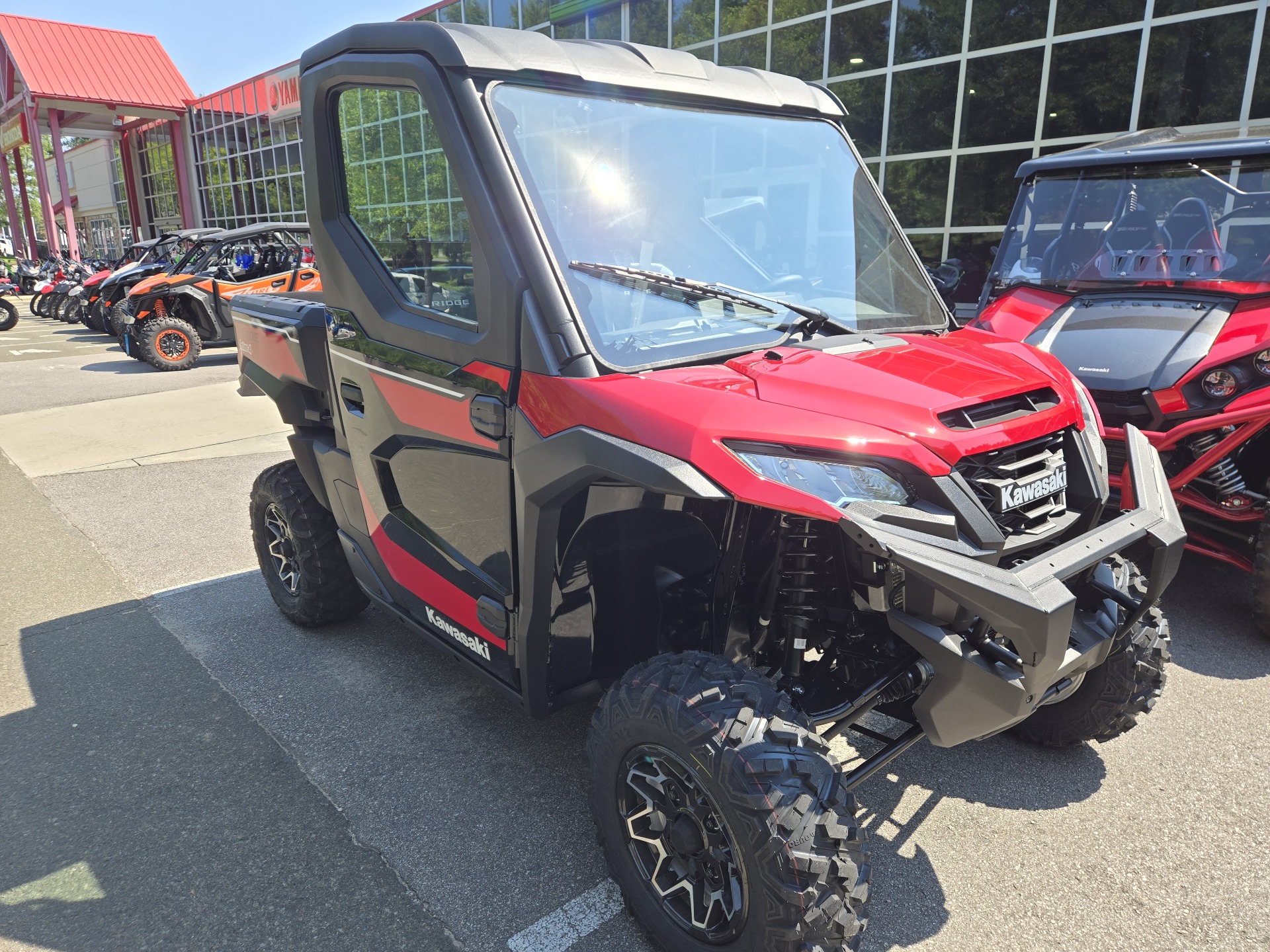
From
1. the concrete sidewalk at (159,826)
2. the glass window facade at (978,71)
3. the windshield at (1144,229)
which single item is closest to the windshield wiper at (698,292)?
the concrete sidewalk at (159,826)

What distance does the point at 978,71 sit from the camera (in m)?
10.4

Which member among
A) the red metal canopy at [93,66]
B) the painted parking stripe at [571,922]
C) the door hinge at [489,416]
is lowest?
the painted parking stripe at [571,922]

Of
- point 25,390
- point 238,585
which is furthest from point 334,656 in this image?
point 25,390

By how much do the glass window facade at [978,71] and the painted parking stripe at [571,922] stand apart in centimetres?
804

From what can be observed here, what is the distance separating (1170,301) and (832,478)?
3.71m

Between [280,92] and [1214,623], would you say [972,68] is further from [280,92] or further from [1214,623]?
[280,92]

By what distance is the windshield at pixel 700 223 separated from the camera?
2205 millimetres

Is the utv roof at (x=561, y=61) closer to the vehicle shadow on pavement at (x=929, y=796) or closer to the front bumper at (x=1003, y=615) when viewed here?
the front bumper at (x=1003, y=615)

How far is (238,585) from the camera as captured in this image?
4633mm

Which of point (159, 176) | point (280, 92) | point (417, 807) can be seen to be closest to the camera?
point (417, 807)

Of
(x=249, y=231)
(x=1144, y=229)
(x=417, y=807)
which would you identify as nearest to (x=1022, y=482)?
(x=417, y=807)

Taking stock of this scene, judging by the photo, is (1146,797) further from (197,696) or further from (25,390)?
(25,390)

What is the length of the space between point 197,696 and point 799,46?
1220cm

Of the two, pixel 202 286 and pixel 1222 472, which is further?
pixel 202 286
